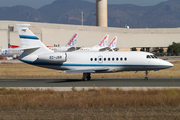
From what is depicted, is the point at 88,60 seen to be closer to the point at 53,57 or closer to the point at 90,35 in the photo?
the point at 53,57

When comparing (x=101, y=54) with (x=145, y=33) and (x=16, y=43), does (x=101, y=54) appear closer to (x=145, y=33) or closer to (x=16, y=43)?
(x=16, y=43)

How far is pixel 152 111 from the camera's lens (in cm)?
1368

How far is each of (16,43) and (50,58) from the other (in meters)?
91.8

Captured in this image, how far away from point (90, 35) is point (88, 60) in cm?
11423

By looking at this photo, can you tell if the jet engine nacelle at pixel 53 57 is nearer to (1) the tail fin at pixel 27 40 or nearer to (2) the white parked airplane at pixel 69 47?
(1) the tail fin at pixel 27 40

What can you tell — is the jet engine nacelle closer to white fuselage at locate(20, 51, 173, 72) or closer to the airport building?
white fuselage at locate(20, 51, 173, 72)

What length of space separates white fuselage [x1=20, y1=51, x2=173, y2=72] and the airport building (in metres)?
88.9

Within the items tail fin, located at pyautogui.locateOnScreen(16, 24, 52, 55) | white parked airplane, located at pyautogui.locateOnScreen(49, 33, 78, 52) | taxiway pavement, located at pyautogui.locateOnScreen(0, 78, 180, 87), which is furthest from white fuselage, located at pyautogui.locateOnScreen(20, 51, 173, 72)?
white parked airplane, located at pyautogui.locateOnScreen(49, 33, 78, 52)

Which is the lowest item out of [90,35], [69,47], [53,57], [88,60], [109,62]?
[109,62]

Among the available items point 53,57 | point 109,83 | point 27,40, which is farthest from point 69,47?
point 109,83

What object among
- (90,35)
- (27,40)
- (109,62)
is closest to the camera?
(109,62)

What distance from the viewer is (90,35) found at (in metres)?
144

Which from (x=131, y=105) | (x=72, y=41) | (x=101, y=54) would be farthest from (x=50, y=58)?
(x=72, y=41)

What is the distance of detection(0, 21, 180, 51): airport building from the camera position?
118m
